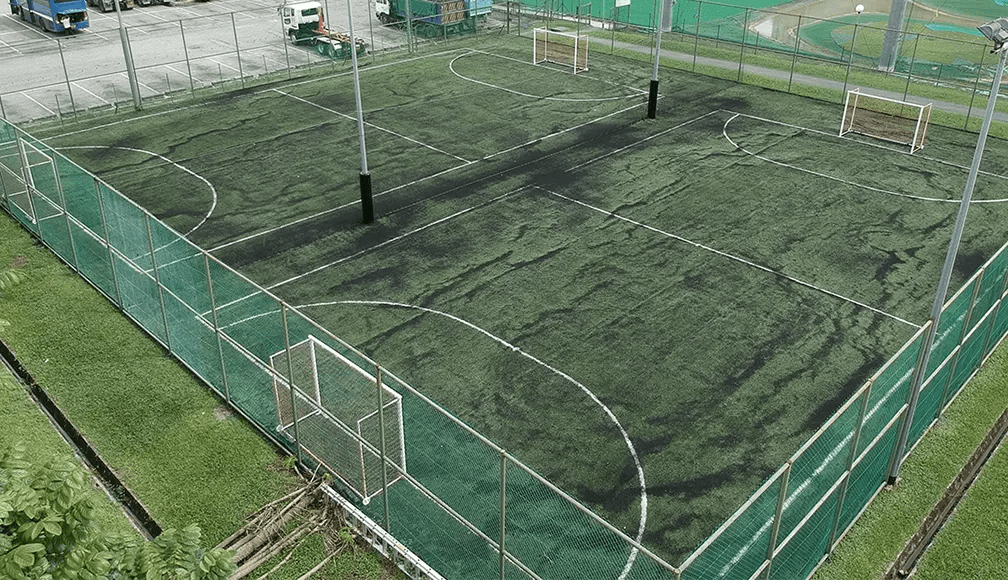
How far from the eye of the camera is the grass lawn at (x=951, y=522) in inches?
508

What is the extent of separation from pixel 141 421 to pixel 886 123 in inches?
990

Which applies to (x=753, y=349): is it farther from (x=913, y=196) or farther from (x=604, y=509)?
(x=913, y=196)

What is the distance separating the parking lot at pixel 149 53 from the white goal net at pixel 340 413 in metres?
22.8

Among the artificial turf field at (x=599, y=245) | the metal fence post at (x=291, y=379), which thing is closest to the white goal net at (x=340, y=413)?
the metal fence post at (x=291, y=379)

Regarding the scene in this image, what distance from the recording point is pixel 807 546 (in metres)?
12.5

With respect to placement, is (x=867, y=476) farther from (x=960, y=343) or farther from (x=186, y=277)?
(x=186, y=277)

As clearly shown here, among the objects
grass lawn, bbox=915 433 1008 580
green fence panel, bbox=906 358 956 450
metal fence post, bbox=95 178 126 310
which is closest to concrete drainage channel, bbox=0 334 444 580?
metal fence post, bbox=95 178 126 310

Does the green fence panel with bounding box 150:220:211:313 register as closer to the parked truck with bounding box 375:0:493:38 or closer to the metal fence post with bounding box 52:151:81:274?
the metal fence post with bounding box 52:151:81:274

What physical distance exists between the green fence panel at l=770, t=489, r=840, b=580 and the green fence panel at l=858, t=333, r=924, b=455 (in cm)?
113

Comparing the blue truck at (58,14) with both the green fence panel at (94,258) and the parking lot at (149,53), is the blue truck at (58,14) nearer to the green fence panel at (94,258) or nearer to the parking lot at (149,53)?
the parking lot at (149,53)

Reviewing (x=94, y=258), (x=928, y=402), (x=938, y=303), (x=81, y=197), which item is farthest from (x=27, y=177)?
(x=928, y=402)

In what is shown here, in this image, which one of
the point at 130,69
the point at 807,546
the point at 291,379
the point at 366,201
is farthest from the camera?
the point at 130,69

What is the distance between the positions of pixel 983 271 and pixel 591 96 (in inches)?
822

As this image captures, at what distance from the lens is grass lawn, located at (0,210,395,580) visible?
45.3ft
